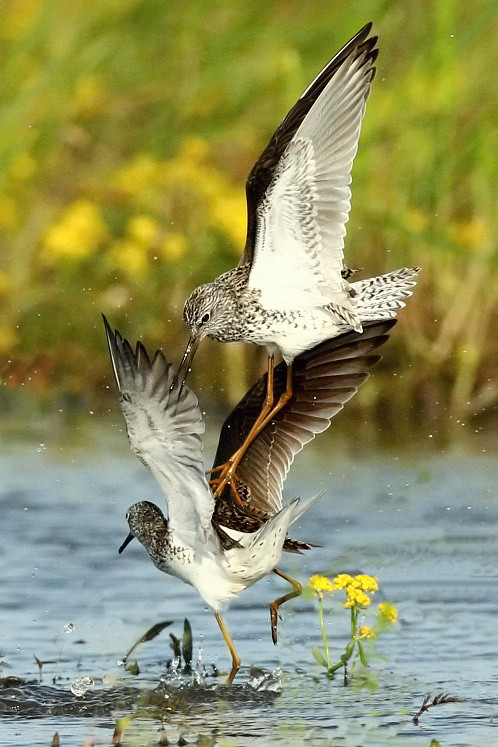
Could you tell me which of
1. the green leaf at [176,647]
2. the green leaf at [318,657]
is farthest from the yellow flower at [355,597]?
the green leaf at [176,647]

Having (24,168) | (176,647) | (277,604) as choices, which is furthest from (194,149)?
(176,647)

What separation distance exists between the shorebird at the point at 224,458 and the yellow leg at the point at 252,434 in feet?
0.17

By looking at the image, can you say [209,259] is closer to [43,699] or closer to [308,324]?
[308,324]

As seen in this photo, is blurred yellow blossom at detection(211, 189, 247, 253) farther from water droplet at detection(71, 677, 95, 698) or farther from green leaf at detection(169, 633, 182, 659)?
water droplet at detection(71, 677, 95, 698)

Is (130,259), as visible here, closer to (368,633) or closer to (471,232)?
(471,232)

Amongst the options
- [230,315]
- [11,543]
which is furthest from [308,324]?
[11,543]

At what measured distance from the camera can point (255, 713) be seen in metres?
5.96

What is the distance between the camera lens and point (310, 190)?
674 centimetres

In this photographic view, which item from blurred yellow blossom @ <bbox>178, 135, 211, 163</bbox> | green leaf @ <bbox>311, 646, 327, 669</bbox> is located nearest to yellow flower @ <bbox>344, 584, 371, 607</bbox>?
green leaf @ <bbox>311, 646, 327, 669</bbox>

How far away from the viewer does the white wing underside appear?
660cm

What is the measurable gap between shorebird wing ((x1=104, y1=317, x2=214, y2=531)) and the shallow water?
3.05ft

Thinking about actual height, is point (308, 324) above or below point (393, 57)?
below

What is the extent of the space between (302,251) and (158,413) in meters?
1.57

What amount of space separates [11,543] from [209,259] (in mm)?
3076
